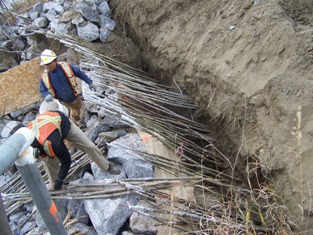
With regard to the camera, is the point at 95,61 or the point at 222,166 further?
the point at 95,61

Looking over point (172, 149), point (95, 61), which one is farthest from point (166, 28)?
point (172, 149)

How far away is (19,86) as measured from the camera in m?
6.84

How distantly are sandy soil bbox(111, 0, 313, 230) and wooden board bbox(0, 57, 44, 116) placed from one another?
98.0 inches

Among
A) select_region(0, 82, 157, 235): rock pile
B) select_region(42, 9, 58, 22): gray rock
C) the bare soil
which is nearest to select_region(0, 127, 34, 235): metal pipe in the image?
the bare soil

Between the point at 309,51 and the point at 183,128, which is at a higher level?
the point at 309,51

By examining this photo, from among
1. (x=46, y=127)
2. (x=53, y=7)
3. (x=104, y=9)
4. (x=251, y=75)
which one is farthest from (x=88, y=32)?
(x=251, y=75)

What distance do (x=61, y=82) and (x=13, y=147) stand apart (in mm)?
4388

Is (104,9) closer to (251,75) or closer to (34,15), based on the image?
(34,15)

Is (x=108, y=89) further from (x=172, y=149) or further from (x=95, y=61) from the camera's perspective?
(x=172, y=149)

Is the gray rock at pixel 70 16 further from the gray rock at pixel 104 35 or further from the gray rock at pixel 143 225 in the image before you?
the gray rock at pixel 143 225

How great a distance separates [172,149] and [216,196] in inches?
34.8

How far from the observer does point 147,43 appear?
6.46m

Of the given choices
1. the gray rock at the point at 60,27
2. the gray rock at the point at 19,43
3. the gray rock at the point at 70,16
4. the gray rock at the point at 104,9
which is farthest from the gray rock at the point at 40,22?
the gray rock at the point at 104,9

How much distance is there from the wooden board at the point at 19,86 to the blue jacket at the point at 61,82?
1.56m
